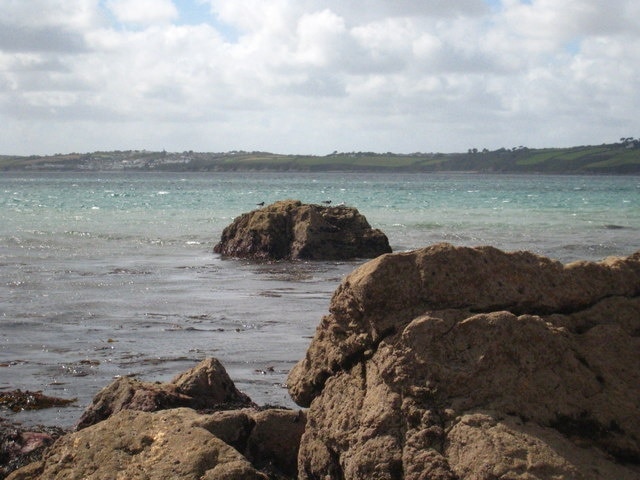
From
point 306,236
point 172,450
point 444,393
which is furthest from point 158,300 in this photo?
point 444,393

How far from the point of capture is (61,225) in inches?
1537

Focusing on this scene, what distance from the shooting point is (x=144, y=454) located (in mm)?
6250

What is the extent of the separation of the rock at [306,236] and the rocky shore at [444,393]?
1777 cm

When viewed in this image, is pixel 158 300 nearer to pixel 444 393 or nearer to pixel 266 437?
pixel 266 437

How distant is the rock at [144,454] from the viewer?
19.9 ft

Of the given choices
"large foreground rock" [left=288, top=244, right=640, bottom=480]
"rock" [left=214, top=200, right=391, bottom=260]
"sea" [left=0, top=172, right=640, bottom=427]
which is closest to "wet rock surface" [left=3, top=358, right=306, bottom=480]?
"large foreground rock" [left=288, top=244, right=640, bottom=480]

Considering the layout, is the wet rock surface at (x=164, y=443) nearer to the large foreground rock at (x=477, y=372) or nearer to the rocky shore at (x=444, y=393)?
the rocky shore at (x=444, y=393)

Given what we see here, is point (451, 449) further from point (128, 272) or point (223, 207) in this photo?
point (223, 207)

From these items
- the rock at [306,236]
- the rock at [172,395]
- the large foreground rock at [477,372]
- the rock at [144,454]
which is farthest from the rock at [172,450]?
the rock at [306,236]

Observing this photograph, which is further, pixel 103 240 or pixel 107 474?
pixel 103 240

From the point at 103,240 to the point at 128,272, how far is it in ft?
34.8

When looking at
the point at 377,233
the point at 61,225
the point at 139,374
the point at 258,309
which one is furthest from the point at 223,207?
the point at 139,374

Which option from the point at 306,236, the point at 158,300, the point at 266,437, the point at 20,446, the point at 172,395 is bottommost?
the point at 158,300

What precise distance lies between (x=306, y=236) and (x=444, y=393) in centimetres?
1905
